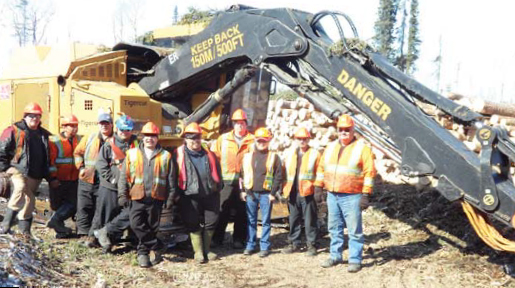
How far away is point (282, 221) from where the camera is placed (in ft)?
26.6

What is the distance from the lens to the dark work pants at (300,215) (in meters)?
6.71

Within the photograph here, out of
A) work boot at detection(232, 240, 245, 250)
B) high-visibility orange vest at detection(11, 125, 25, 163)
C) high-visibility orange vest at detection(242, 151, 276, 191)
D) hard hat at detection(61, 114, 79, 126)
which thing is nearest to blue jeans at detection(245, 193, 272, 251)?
high-visibility orange vest at detection(242, 151, 276, 191)

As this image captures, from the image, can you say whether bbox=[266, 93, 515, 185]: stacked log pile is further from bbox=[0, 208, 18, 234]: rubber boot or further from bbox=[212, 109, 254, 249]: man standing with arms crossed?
bbox=[0, 208, 18, 234]: rubber boot

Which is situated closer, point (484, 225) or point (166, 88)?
point (484, 225)

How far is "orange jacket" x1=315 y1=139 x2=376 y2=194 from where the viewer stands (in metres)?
5.88

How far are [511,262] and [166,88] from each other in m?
5.14

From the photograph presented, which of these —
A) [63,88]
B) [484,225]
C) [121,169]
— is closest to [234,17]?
[121,169]

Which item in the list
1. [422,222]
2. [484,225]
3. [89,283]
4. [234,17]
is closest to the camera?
[484,225]

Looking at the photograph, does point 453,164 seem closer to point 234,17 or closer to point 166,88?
point 234,17

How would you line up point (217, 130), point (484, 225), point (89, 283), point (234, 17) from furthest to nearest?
1. point (217, 130)
2. point (234, 17)
3. point (89, 283)
4. point (484, 225)

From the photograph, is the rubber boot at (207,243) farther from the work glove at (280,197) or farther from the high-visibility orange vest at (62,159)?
the high-visibility orange vest at (62,159)

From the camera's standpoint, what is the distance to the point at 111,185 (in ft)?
20.6

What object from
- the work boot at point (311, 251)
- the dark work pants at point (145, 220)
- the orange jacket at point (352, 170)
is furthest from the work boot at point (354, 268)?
the dark work pants at point (145, 220)

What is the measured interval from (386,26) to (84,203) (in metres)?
30.9
